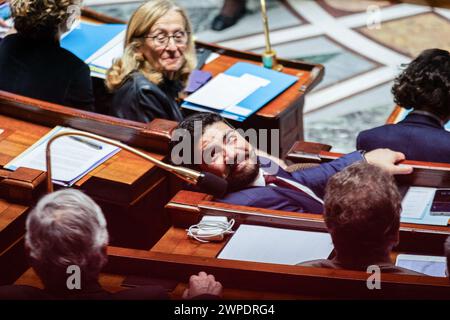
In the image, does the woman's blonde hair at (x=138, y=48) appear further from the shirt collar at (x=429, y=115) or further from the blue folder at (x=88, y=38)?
the shirt collar at (x=429, y=115)

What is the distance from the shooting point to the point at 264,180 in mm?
3447

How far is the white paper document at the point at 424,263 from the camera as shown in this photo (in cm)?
285

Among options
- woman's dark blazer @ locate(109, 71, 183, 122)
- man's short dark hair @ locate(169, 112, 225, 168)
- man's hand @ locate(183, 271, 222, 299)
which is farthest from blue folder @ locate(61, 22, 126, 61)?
man's hand @ locate(183, 271, 222, 299)

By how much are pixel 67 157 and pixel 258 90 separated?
1.18 m

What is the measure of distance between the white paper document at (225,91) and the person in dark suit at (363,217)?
1.75 metres

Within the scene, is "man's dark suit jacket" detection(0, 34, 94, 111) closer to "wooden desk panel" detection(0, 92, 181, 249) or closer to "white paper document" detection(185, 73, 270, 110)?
"wooden desk panel" detection(0, 92, 181, 249)

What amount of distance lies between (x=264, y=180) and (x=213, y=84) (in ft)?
4.00

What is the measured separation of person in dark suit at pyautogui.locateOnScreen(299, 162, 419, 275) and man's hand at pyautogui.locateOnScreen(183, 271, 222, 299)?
1.17ft

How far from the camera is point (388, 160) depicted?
3373mm

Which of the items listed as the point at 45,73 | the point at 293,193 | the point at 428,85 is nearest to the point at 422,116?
the point at 428,85

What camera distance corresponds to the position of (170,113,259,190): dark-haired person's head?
10.9 feet

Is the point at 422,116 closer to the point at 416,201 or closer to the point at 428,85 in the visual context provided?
the point at 428,85
